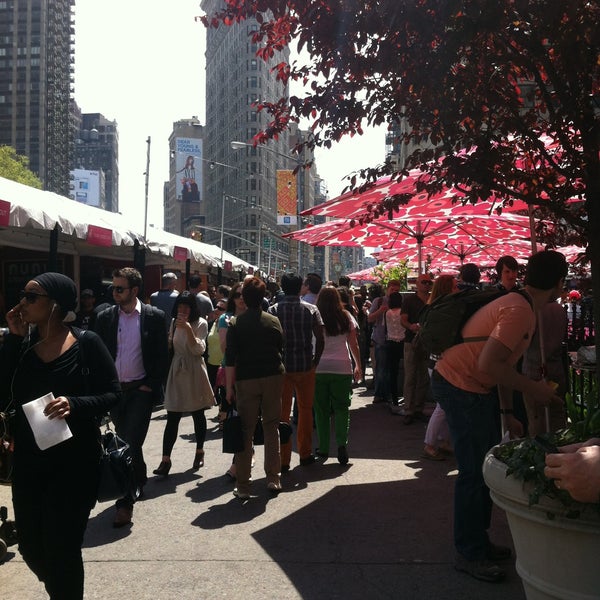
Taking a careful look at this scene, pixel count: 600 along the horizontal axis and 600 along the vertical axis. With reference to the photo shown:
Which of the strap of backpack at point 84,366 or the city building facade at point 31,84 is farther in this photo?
the city building facade at point 31,84

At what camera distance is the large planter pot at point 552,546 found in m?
2.82

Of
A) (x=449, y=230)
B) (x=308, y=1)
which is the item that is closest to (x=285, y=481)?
(x=308, y=1)

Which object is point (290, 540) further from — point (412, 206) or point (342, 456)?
point (412, 206)

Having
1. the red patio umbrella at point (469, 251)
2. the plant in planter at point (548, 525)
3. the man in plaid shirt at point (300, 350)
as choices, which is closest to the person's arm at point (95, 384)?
the plant in planter at point (548, 525)

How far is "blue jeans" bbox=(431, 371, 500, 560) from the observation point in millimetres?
4445

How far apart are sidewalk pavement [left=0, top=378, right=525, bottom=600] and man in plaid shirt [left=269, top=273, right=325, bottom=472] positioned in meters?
0.30

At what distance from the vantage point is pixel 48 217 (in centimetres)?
983

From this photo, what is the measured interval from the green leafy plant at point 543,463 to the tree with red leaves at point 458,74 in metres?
1.80

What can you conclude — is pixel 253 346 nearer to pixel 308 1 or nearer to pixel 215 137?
pixel 308 1

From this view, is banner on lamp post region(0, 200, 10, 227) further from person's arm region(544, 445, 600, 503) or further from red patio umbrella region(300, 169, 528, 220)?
person's arm region(544, 445, 600, 503)

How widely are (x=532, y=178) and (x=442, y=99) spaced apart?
1133 mm

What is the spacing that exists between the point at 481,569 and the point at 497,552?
33cm

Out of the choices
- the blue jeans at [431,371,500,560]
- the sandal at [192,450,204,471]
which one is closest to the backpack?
the blue jeans at [431,371,500,560]

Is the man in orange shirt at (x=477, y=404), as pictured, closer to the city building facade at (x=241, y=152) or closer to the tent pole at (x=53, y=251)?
the tent pole at (x=53, y=251)
